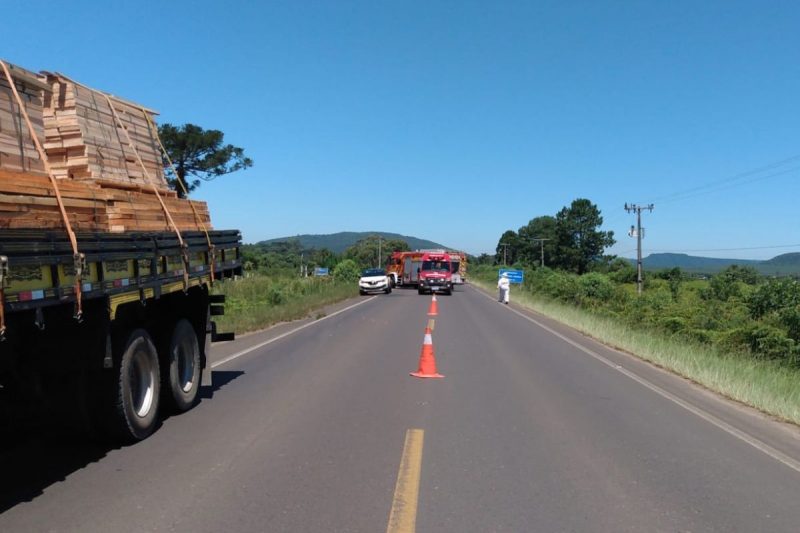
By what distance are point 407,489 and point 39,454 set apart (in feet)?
11.4

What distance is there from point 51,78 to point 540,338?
1383cm

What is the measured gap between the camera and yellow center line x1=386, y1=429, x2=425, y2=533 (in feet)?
14.8

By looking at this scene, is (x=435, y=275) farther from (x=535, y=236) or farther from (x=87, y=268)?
(x=535, y=236)

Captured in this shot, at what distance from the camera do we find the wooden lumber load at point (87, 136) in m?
6.84

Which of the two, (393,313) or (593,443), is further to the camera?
(393,313)

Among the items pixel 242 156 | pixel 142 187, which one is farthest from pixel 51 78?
pixel 242 156

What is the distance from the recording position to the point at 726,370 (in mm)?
11492

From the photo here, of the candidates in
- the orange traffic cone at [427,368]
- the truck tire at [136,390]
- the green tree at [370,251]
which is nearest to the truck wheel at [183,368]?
the truck tire at [136,390]

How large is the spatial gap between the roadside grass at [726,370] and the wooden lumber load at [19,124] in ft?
28.4

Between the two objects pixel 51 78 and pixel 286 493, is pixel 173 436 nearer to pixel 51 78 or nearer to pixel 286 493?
pixel 286 493

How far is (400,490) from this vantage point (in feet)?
17.0

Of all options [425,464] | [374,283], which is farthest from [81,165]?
[374,283]

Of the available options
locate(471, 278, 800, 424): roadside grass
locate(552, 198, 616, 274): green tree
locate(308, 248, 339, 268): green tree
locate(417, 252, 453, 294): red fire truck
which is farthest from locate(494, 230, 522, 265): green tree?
locate(471, 278, 800, 424): roadside grass

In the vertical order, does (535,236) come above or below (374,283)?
above
